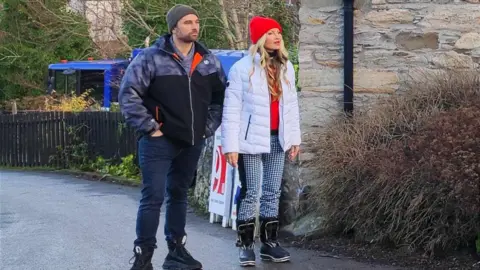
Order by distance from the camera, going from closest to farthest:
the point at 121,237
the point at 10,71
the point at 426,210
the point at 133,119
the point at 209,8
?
the point at 133,119, the point at 426,210, the point at 121,237, the point at 209,8, the point at 10,71

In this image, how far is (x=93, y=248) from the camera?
7.37m

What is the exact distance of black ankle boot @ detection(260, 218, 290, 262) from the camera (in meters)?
6.52

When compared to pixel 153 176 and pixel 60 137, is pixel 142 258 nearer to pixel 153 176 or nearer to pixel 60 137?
pixel 153 176

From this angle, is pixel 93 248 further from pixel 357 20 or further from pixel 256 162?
pixel 357 20

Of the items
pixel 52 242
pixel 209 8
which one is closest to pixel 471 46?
pixel 52 242

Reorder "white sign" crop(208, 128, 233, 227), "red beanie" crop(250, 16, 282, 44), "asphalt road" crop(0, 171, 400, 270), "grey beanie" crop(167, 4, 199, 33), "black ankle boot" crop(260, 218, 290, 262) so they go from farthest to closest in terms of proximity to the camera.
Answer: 1. "white sign" crop(208, 128, 233, 227)
2. "asphalt road" crop(0, 171, 400, 270)
3. "black ankle boot" crop(260, 218, 290, 262)
4. "red beanie" crop(250, 16, 282, 44)
5. "grey beanie" crop(167, 4, 199, 33)

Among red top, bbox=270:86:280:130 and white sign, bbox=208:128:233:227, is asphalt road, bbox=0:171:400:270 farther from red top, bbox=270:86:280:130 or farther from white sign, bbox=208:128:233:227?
red top, bbox=270:86:280:130

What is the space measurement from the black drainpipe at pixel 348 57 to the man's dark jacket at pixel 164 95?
2456mm

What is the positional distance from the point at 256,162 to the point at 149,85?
3.54 ft

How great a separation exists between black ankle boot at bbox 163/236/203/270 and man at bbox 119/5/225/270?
352 millimetres

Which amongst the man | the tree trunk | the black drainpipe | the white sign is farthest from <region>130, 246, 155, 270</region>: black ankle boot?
the tree trunk

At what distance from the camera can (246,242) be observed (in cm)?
646

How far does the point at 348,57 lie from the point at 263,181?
7.05 ft

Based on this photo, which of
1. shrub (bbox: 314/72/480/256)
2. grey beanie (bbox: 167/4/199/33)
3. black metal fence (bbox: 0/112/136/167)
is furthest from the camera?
black metal fence (bbox: 0/112/136/167)
